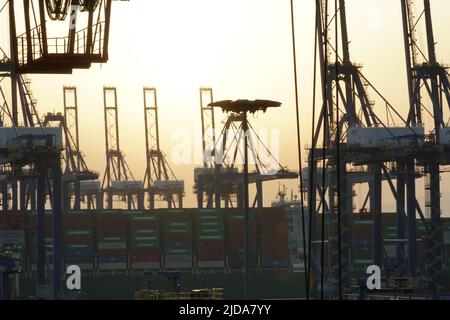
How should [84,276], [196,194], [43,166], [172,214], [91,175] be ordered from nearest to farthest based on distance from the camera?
[43,166]
[84,276]
[172,214]
[91,175]
[196,194]

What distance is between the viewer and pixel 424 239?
420 feet

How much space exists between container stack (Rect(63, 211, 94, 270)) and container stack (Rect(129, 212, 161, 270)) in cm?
585

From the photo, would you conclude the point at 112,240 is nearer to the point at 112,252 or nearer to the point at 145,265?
the point at 112,252

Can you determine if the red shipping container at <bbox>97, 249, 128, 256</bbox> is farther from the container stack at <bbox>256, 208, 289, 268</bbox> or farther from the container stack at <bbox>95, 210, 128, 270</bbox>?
the container stack at <bbox>256, 208, 289, 268</bbox>

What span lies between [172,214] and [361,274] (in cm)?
2566

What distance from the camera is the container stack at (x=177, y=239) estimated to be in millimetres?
157625

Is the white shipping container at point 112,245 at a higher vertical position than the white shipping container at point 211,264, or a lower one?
higher

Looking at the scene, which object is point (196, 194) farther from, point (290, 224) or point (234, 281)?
point (234, 281)

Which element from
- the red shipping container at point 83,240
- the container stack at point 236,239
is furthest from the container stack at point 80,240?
the container stack at point 236,239

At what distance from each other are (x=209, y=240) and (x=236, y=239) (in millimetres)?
3525

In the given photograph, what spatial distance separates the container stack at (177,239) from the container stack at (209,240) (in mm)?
1132

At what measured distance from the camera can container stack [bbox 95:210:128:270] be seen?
15388cm

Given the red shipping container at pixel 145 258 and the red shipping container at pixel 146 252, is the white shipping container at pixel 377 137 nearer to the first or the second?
the red shipping container at pixel 146 252
